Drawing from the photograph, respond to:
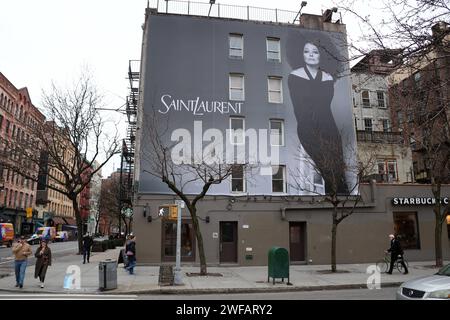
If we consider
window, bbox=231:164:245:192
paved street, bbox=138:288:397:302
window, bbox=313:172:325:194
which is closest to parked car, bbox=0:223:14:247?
window, bbox=231:164:245:192

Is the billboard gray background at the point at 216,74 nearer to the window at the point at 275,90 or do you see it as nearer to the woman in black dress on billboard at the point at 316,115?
the window at the point at 275,90

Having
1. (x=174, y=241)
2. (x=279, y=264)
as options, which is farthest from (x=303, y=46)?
(x=279, y=264)

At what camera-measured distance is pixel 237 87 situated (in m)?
25.6

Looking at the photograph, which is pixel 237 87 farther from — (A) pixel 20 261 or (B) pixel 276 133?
(A) pixel 20 261

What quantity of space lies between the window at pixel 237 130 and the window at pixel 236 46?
4506mm

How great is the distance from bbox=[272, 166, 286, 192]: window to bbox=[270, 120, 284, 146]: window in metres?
1.65

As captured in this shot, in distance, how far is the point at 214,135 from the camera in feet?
79.5

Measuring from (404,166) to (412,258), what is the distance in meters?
7.62

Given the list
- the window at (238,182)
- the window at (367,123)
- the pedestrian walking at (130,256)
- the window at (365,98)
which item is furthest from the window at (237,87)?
the window at (367,123)

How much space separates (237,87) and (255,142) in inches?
156

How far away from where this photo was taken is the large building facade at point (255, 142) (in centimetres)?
2281
